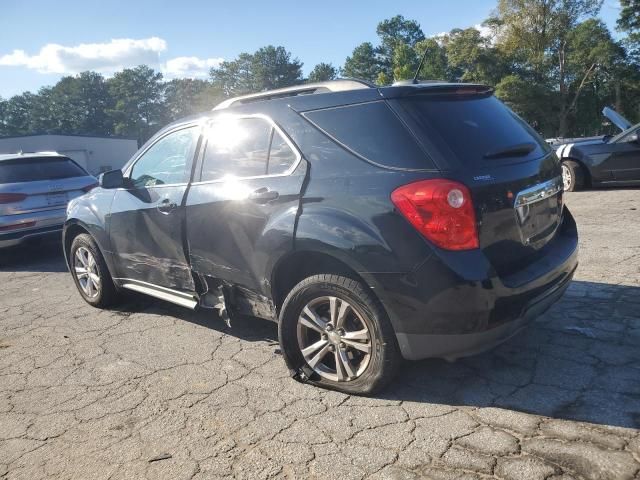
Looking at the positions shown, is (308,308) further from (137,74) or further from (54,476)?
(137,74)

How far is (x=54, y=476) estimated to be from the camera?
252 centimetres

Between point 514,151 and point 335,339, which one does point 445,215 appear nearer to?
point 514,151

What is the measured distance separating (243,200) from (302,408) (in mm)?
1341

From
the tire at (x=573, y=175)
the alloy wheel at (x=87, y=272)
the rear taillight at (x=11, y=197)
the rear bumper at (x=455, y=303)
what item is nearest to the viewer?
the rear bumper at (x=455, y=303)

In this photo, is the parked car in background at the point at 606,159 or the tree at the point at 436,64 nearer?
the parked car in background at the point at 606,159

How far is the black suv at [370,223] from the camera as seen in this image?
2.62 metres

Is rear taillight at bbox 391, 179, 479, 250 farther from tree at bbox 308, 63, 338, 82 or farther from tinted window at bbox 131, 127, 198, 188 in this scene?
tree at bbox 308, 63, 338, 82

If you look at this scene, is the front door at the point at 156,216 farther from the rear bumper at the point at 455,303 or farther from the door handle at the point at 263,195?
the rear bumper at the point at 455,303

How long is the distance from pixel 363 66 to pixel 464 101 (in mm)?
79785

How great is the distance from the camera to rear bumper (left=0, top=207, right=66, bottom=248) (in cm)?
720

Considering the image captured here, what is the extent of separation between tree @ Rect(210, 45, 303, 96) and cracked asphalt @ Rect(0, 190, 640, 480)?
9036 centimetres

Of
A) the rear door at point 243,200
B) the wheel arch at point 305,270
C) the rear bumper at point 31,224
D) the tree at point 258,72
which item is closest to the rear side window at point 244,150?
the rear door at point 243,200

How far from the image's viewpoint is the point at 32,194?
7363 mm

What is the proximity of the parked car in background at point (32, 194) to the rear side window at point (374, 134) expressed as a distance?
577 centimetres
